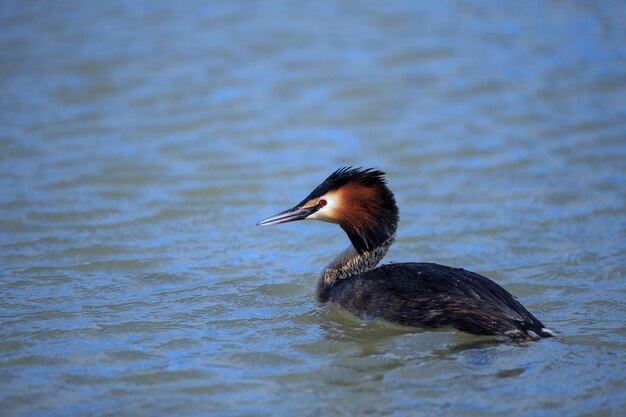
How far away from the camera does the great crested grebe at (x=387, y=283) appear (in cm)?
628

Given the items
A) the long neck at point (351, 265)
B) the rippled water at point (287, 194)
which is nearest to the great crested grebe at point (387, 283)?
the long neck at point (351, 265)

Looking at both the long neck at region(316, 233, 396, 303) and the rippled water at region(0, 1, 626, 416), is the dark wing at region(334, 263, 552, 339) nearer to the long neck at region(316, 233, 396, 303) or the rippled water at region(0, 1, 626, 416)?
the rippled water at region(0, 1, 626, 416)

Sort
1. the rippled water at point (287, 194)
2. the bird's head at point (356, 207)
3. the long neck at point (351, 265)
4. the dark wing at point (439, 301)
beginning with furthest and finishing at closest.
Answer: the long neck at point (351, 265)
the bird's head at point (356, 207)
the dark wing at point (439, 301)
the rippled water at point (287, 194)

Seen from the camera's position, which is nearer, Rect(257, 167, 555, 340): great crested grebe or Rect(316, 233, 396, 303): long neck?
Rect(257, 167, 555, 340): great crested grebe

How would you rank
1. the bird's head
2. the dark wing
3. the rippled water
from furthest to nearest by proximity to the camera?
the bird's head < the dark wing < the rippled water

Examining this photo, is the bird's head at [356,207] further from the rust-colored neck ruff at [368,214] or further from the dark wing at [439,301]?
the dark wing at [439,301]

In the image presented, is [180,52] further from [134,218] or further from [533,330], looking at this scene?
[533,330]

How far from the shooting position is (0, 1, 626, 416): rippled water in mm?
5828

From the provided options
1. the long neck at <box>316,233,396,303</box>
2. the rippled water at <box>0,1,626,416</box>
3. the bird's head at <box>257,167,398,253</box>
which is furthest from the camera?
the long neck at <box>316,233,396,303</box>

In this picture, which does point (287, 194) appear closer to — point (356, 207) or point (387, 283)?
point (356, 207)

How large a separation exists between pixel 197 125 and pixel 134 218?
3.23m

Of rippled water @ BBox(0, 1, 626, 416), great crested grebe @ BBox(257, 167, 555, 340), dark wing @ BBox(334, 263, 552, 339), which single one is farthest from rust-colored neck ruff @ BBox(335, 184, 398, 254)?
rippled water @ BBox(0, 1, 626, 416)

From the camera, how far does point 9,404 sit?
553 centimetres

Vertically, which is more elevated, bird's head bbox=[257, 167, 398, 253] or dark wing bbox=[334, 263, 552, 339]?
bird's head bbox=[257, 167, 398, 253]
